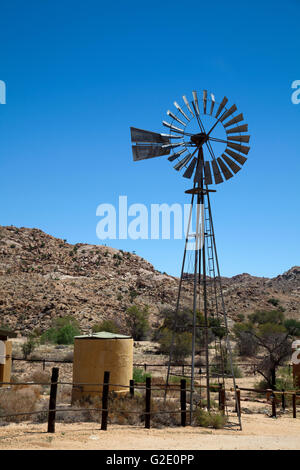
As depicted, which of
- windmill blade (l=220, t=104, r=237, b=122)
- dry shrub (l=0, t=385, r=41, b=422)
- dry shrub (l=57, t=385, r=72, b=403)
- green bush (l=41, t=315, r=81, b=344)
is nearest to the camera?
dry shrub (l=0, t=385, r=41, b=422)

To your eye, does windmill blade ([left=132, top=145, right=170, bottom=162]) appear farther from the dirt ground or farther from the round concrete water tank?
the dirt ground

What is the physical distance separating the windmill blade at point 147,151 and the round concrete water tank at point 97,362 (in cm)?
615

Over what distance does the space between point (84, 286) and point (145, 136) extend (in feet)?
162

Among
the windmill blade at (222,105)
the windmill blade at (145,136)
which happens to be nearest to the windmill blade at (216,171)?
the windmill blade at (222,105)

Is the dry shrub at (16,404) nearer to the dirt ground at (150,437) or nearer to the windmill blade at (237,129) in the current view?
the dirt ground at (150,437)

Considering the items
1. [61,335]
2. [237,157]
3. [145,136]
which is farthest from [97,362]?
[61,335]

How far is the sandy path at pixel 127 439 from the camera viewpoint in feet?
31.8

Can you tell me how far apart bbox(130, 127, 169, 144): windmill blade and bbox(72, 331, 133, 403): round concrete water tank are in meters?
6.71

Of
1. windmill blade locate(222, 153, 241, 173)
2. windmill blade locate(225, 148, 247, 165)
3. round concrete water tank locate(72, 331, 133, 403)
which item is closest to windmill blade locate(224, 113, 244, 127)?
windmill blade locate(225, 148, 247, 165)

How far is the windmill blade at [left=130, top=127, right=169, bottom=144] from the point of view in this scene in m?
15.3

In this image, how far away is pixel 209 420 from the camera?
1353 cm

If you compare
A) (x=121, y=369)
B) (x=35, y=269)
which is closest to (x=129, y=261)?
(x=35, y=269)

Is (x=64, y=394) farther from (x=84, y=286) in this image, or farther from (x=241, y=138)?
(x=84, y=286)

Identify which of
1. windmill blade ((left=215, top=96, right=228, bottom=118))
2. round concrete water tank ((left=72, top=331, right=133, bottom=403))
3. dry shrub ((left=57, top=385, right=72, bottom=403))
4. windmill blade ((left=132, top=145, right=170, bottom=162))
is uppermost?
windmill blade ((left=215, top=96, right=228, bottom=118))
